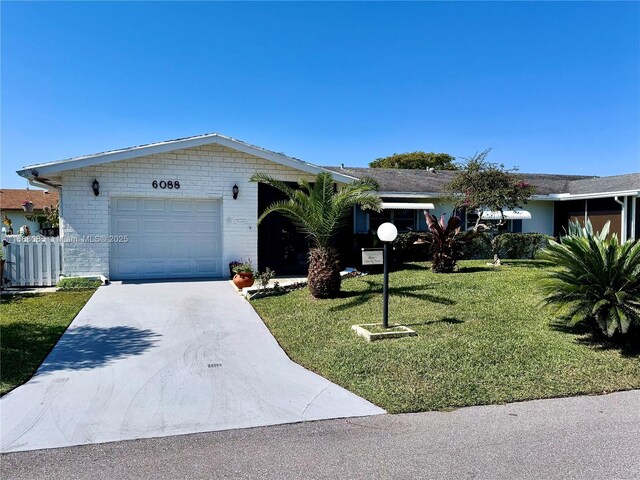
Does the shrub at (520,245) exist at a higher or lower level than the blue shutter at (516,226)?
lower

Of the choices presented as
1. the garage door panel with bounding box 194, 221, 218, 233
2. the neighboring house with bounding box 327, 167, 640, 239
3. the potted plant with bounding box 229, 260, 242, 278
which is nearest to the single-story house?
the garage door panel with bounding box 194, 221, 218, 233

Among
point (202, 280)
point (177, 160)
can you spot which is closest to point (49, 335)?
point (202, 280)

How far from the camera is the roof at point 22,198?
115ft

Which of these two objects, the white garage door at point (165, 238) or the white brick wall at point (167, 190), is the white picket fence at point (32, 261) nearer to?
the white brick wall at point (167, 190)

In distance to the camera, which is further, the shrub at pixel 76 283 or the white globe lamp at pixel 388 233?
the shrub at pixel 76 283

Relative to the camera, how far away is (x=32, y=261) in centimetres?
1202

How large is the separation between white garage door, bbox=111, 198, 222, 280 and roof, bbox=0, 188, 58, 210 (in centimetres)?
2709

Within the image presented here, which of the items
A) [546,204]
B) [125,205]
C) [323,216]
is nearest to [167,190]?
[125,205]

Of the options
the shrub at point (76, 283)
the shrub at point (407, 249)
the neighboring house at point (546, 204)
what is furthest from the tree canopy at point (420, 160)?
the shrub at point (76, 283)

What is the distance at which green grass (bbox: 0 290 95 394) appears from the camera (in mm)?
5926

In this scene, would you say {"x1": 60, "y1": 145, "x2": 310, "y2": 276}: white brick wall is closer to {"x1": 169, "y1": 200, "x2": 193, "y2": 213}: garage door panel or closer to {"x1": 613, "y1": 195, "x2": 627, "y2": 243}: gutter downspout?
{"x1": 169, "y1": 200, "x2": 193, "y2": 213}: garage door panel

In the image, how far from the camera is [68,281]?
11.6 metres

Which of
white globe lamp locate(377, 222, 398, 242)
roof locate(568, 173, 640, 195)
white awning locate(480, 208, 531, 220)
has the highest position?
roof locate(568, 173, 640, 195)

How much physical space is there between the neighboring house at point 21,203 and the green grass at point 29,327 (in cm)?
2509
